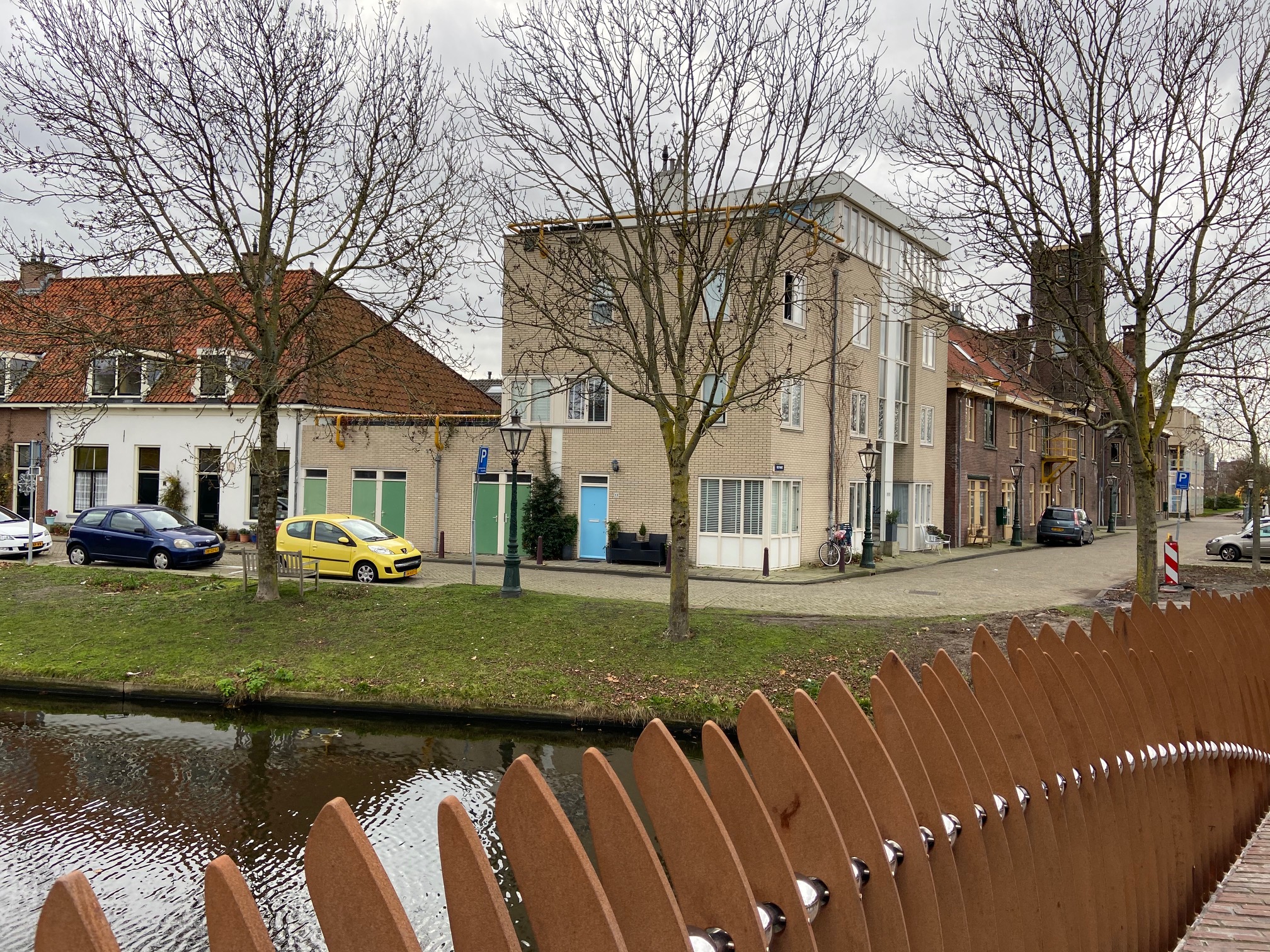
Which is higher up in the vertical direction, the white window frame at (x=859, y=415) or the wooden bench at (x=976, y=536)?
the white window frame at (x=859, y=415)

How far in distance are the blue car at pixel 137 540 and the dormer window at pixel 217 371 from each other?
6685mm

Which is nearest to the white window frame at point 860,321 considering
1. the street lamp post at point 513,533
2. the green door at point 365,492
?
the street lamp post at point 513,533

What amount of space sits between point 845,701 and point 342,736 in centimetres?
930

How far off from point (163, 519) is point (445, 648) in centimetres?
1280

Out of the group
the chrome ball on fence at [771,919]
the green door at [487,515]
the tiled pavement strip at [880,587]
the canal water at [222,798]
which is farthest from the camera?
the green door at [487,515]

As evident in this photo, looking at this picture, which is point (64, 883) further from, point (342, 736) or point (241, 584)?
point (241, 584)

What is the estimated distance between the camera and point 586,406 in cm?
2581

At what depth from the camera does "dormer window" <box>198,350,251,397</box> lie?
46.5ft

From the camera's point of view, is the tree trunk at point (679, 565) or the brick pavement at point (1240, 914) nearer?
the brick pavement at point (1240, 914)

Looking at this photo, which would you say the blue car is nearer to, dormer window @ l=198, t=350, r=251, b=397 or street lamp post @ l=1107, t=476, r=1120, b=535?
dormer window @ l=198, t=350, r=251, b=397

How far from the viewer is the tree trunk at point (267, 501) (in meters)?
14.7

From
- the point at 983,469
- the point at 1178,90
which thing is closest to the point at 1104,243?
the point at 1178,90

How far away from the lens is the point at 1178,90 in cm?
1185

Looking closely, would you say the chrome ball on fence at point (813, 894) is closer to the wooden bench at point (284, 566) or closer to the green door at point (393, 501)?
the wooden bench at point (284, 566)
